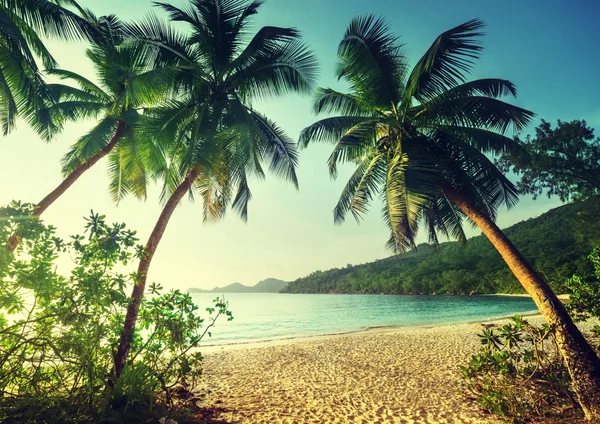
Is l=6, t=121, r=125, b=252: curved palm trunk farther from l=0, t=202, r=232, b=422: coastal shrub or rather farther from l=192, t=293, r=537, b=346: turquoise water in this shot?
l=192, t=293, r=537, b=346: turquoise water

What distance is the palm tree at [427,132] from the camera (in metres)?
6.41

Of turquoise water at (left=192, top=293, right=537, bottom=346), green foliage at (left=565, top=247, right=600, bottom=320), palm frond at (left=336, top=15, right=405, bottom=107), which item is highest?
palm frond at (left=336, top=15, right=405, bottom=107)

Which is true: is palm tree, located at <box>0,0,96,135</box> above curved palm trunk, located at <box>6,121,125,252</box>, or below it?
above

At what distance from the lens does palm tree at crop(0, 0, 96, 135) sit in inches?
236

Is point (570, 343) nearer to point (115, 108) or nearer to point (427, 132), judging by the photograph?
point (427, 132)

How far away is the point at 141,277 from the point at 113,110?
5.56 meters

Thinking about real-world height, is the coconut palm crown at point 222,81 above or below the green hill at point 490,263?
above

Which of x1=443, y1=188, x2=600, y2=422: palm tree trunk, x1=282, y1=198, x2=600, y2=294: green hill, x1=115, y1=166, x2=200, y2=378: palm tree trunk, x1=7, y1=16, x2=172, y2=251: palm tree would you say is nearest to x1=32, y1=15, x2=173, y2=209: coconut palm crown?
x1=7, y1=16, x2=172, y2=251: palm tree

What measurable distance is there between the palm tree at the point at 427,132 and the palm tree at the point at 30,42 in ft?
21.1

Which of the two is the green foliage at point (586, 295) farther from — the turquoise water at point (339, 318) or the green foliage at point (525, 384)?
the turquoise water at point (339, 318)

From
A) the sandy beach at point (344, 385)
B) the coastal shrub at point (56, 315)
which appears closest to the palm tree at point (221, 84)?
the coastal shrub at point (56, 315)

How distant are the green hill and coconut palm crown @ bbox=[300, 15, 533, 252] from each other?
20.6m

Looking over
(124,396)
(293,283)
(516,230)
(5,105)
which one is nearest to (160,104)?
(5,105)

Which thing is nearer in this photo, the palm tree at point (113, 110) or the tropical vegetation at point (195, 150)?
the tropical vegetation at point (195, 150)
